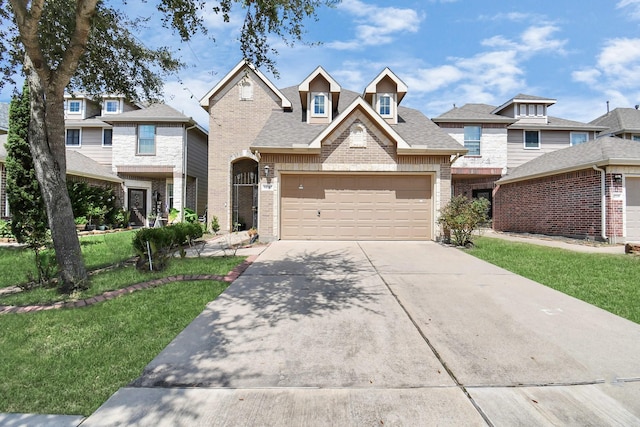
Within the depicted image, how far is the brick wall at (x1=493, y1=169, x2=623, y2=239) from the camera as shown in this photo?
39.7ft

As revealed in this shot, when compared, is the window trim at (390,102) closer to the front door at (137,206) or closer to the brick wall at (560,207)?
the brick wall at (560,207)

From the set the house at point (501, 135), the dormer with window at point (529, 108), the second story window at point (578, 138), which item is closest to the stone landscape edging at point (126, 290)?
the house at point (501, 135)

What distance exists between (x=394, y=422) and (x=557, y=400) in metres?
1.44

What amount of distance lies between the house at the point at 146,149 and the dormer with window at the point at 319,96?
7.13 meters

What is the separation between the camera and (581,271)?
24.0ft

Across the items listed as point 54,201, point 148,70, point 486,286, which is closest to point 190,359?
point 54,201

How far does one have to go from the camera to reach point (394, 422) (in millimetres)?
2354

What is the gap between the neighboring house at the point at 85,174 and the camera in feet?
41.9

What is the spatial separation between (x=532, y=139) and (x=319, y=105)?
45.9 feet

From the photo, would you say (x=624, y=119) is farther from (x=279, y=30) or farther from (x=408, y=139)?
(x=279, y=30)

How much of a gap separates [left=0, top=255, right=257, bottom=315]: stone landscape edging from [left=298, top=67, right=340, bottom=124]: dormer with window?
8367 mm

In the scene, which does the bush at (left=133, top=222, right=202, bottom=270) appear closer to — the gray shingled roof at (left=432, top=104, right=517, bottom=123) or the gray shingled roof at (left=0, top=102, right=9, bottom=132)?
the gray shingled roof at (left=432, top=104, right=517, bottom=123)

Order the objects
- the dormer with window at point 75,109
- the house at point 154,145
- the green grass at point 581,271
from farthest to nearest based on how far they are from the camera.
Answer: the dormer with window at point 75,109, the house at point 154,145, the green grass at point 581,271

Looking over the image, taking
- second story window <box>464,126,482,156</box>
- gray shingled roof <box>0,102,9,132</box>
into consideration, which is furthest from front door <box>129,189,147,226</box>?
second story window <box>464,126,482,156</box>
